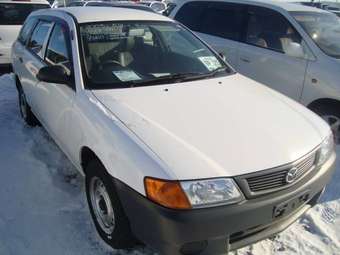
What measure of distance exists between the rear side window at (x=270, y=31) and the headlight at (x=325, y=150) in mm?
2383

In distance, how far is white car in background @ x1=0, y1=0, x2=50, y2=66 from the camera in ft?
25.7

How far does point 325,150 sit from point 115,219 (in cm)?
156

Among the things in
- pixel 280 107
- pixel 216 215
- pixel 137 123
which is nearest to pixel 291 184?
pixel 216 215

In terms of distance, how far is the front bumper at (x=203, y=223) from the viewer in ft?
7.04

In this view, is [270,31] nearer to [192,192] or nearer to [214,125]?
[214,125]

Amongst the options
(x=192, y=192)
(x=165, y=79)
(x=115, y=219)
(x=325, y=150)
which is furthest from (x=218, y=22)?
(x=192, y=192)

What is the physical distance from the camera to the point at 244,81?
143 inches

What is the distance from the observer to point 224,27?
5891 millimetres

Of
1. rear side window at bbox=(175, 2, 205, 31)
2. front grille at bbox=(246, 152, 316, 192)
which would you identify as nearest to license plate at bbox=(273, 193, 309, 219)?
front grille at bbox=(246, 152, 316, 192)

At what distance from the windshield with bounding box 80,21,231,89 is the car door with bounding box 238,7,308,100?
1.51 meters

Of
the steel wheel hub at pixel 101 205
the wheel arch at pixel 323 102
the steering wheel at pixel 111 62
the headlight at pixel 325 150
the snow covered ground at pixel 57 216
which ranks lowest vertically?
the snow covered ground at pixel 57 216

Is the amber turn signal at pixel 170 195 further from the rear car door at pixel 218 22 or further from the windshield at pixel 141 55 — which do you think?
the rear car door at pixel 218 22

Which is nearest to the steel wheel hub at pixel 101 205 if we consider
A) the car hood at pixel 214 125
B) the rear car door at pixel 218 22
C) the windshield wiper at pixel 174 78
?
the car hood at pixel 214 125

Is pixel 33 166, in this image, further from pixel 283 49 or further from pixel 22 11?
pixel 22 11
